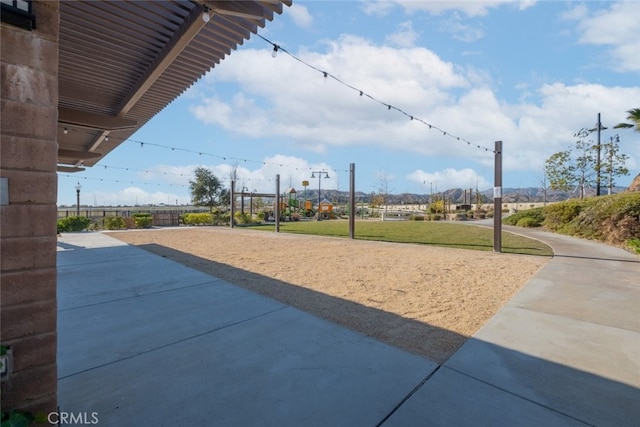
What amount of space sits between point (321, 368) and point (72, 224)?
60.3 ft

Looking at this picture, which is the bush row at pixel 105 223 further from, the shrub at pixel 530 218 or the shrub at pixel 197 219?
the shrub at pixel 530 218

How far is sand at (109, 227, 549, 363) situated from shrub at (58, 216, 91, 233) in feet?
35.7

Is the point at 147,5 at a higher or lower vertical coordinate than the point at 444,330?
higher

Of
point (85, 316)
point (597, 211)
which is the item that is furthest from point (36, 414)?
point (597, 211)

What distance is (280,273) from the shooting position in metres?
5.75

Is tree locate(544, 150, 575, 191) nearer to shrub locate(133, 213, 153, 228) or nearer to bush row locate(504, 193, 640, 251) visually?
bush row locate(504, 193, 640, 251)

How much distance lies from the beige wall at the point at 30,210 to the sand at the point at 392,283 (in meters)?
2.39

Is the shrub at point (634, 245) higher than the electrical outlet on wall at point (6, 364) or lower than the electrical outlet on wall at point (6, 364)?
lower

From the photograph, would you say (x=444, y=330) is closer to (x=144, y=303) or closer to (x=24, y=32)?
(x=144, y=303)

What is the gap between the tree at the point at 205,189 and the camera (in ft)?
99.0

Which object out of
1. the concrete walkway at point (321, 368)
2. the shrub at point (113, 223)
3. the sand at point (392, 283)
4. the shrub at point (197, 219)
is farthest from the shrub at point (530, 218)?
the shrub at point (113, 223)

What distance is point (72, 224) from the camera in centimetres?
1571

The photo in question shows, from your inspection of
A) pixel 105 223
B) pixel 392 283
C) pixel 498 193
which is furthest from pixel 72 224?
pixel 498 193

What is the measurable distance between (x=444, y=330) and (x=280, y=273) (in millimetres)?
3286
